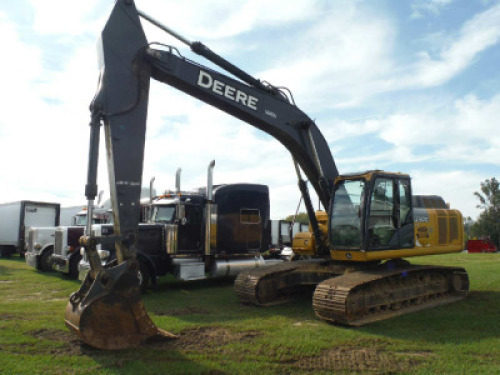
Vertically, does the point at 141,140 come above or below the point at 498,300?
above

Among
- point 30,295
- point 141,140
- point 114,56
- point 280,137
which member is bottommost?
point 30,295

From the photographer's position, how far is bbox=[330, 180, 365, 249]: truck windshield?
8.33 m

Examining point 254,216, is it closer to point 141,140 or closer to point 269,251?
point 269,251

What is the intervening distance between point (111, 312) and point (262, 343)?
2.10 meters

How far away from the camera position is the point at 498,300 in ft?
30.6

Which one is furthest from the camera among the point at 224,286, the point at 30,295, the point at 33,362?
the point at 224,286

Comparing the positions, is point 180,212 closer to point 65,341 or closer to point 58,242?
point 58,242

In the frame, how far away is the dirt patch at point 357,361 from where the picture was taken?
5.14 m

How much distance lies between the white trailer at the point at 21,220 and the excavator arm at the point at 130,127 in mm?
17577

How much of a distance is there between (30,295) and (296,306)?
6390 millimetres

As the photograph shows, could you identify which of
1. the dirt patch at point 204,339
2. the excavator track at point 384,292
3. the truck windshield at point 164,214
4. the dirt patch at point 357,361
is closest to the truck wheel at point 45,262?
the truck windshield at point 164,214

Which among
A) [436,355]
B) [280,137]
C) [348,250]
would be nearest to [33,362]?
[436,355]

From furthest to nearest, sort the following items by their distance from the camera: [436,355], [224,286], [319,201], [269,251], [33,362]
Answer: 1. [269,251]
2. [224,286]
3. [319,201]
4. [436,355]
5. [33,362]

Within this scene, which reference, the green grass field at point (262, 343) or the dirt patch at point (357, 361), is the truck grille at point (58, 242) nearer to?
the green grass field at point (262, 343)
